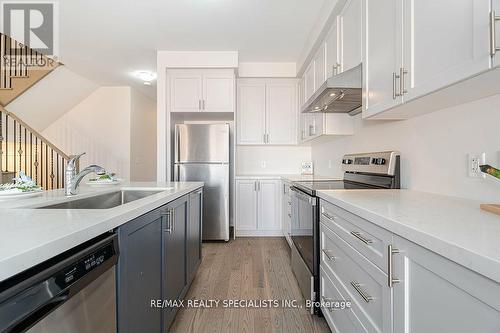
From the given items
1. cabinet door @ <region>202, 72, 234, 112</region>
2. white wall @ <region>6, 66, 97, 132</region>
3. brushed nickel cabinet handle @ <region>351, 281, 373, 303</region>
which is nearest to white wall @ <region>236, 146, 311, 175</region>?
cabinet door @ <region>202, 72, 234, 112</region>

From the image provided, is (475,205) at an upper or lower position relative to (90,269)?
upper

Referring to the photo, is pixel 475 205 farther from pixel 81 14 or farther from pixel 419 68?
pixel 81 14

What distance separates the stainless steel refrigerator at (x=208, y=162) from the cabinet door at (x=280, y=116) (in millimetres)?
782

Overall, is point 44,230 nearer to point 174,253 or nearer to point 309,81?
point 174,253

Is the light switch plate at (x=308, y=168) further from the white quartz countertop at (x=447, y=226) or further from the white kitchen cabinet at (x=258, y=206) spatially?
the white quartz countertop at (x=447, y=226)

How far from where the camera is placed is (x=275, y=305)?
1.94 m

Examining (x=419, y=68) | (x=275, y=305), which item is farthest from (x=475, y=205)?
(x=275, y=305)

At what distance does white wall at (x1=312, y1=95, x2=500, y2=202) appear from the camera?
3.75 ft

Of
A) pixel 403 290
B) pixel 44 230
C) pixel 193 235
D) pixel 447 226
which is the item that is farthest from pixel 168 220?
pixel 447 226

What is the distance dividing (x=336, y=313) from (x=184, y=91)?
10.3 feet

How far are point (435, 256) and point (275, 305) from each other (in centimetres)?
154

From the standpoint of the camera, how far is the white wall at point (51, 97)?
13.8ft

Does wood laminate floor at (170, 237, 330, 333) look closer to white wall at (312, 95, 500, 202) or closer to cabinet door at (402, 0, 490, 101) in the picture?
white wall at (312, 95, 500, 202)

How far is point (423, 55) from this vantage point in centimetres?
115
